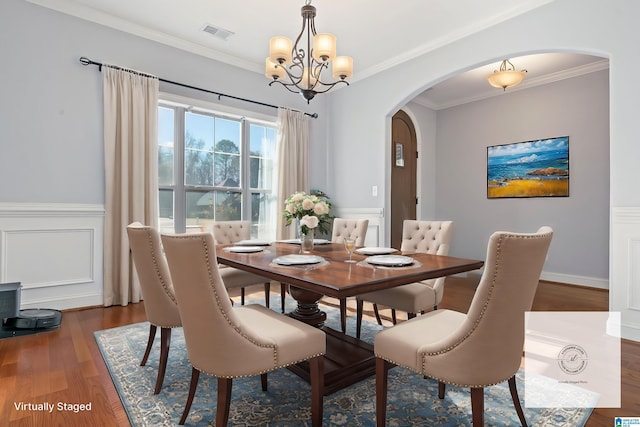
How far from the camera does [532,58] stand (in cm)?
424

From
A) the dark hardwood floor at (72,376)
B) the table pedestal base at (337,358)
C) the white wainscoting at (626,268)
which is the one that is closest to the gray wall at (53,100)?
the dark hardwood floor at (72,376)

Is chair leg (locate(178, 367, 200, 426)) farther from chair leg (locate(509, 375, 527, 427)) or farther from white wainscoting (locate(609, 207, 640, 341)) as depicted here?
white wainscoting (locate(609, 207, 640, 341))

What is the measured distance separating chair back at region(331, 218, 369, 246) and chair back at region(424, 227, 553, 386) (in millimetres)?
1775

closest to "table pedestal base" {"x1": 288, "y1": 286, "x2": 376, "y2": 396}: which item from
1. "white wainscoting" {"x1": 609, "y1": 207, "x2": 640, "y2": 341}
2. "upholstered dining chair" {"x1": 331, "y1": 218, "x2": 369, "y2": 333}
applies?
"upholstered dining chair" {"x1": 331, "y1": 218, "x2": 369, "y2": 333}

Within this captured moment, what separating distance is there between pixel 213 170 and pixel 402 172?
301 centimetres

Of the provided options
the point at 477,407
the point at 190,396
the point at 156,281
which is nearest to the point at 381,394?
the point at 477,407

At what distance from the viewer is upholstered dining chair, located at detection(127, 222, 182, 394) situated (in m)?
1.75

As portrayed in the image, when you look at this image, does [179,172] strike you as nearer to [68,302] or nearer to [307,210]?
[68,302]

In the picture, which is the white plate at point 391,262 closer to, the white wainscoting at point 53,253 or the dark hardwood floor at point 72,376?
the dark hardwood floor at point 72,376

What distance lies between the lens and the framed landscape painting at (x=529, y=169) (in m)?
4.74

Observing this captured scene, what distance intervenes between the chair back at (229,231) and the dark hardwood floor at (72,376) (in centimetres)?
99

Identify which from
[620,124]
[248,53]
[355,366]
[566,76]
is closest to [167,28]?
[248,53]

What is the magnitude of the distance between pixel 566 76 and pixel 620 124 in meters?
2.50

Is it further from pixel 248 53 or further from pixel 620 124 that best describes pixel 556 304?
pixel 248 53
